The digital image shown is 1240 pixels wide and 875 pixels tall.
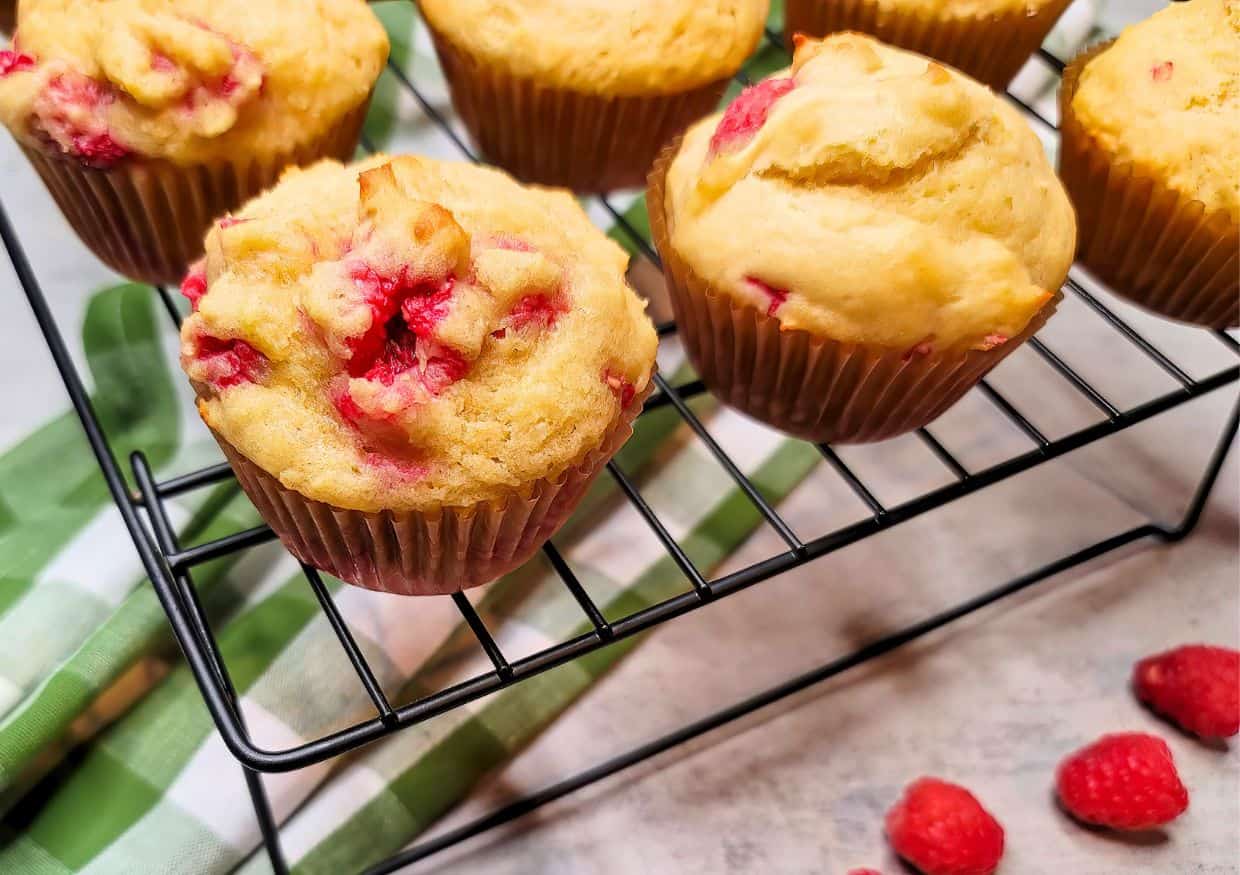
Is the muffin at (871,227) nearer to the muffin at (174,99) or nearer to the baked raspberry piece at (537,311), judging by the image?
the baked raspberry piece at (537,311)

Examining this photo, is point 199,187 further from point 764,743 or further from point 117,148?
point 764,743

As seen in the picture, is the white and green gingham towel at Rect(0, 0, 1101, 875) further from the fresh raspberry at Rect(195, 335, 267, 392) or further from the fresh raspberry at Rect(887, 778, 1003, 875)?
the fresh raspberry at Rect(195, 335, 267, 392)

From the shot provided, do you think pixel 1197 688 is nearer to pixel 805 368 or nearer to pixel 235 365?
pixel 805 368

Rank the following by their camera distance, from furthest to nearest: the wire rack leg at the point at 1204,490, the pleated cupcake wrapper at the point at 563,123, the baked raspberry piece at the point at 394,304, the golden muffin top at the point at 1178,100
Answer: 1. the wire rack leg at the point at 1204,490
2. the pleated cupcake wrapper at the point at 563,123
3. the golden muffin top at the point at 1178,100
4. the baked raspberry piece at the point at 394,304

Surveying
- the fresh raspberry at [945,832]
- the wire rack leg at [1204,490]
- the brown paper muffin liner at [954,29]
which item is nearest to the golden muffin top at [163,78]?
the brown paper muffin liner at [954,29]

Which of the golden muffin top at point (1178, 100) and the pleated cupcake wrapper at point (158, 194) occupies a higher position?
the golden muffin top at point (1178, 100)

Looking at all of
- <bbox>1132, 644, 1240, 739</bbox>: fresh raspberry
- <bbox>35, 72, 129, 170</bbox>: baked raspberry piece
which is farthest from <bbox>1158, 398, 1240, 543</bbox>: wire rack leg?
<bbox>35, 72, 129, 170</bbox>: baked raspberry piece

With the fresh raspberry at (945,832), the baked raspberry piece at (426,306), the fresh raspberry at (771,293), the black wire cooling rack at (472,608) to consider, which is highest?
the baked raspberry piece at (426,306)
